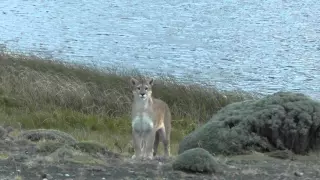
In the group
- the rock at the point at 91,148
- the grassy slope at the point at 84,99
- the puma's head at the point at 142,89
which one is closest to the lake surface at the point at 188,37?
the grassy slope at the point at 84,99

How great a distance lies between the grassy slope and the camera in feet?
53.8

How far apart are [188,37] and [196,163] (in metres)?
26.7

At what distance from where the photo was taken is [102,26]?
38719 mm

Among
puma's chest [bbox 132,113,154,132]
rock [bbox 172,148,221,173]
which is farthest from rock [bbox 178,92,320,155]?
rock [bbox 172,148,221,173]

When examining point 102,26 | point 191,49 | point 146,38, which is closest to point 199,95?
point 191,49

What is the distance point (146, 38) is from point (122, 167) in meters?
26.1

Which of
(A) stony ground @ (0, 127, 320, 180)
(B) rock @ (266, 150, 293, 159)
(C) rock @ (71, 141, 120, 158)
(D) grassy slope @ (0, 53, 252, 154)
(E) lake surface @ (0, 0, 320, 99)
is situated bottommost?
(E) lake surface @ (0, 0, 320, 99)

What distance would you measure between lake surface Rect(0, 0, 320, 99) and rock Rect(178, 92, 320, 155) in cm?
1145

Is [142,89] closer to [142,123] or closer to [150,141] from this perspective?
[142,123]

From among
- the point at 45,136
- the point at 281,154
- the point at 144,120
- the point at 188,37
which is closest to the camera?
the point at 281,154

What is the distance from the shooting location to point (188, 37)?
34.5 m

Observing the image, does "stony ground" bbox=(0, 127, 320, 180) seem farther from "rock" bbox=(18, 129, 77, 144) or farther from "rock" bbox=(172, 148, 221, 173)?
"rock" bbox=(18, 129, 77, 144)

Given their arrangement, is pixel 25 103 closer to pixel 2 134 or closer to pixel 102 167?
pixel 2 134

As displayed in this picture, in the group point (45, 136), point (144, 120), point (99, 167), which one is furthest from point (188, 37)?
point (99, 167)
